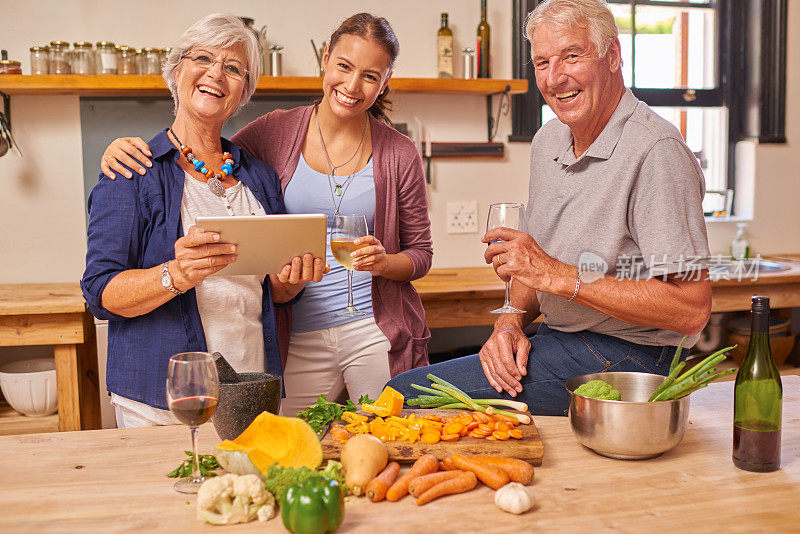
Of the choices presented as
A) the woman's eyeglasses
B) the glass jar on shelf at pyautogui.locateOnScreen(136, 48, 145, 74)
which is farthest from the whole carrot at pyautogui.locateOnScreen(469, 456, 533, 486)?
the glass jar on shelf at pyautogui.locateOnScreen(136, 48, 145, 74)

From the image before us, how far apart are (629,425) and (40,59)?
9.51ft

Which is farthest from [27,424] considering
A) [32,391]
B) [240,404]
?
[240,404]

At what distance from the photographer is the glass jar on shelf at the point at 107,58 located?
3.12m

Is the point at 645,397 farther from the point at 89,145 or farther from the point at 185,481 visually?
the point at 89,145

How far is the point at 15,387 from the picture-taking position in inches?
113

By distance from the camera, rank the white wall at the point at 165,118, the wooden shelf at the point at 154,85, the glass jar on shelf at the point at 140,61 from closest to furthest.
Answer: the wooden shelf at the point at 154,85 → the glass jar on shelf at the point at 140,61 → the white wall at the point at 165,118

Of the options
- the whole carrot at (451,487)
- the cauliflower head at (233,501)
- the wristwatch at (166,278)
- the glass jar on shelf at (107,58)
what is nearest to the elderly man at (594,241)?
the whole carrot at (451,487)

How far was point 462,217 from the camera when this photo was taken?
369 centimetres

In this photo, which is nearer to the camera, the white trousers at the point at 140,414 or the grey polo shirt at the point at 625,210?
the grey polo shirt at the point at 625,210

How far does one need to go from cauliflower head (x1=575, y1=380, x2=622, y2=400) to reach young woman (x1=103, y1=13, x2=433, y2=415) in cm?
87

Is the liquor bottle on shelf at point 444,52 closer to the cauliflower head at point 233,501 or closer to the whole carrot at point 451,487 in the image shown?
the whole carrot at point 451,487

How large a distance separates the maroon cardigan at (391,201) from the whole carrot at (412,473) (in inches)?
37.2

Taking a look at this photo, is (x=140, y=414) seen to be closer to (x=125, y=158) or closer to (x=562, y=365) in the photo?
(x=125, y=158)

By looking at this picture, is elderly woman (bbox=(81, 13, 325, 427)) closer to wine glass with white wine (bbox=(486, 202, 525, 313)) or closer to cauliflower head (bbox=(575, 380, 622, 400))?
wine glass with white wine (bbox=(486, 202, 525, 313))
